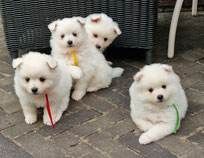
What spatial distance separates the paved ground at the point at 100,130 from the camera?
3.12 meters

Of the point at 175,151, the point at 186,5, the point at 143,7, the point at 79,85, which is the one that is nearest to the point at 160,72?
the point at 175,151

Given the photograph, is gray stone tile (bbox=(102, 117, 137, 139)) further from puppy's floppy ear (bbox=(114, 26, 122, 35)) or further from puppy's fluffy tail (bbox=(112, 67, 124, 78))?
puppy's floppy ear (bbox=(114, 26, 122, 35))

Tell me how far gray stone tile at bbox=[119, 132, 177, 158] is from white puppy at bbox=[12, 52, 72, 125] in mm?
731

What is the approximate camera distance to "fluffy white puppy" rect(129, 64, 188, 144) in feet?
10.3

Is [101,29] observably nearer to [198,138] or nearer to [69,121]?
[69,121]

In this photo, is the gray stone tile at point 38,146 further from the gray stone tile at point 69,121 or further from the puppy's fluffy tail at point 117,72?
the puppy's fluffy tail at point 117,72

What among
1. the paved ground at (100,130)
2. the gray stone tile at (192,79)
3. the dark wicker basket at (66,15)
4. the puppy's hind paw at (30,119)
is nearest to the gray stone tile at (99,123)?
the paved ground at (100,130)

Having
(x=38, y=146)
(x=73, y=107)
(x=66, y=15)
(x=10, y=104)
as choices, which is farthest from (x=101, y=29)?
(x=38, y=146)

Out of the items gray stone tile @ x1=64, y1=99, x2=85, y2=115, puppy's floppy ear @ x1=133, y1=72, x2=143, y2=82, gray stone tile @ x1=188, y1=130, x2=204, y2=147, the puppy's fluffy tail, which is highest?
puppy's floppy ear @ x1=133, y1=72, x2=143, y2=82

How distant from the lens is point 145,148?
3135 millimetres

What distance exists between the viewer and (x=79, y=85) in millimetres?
4020

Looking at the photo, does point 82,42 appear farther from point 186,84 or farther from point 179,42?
point 179,42

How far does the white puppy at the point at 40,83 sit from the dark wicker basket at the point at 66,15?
1.03 m

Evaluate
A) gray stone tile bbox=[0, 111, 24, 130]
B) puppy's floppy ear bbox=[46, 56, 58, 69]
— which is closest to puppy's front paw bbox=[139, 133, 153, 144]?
puppy's floppy ear bbox=[46, 56, 58, 69]
